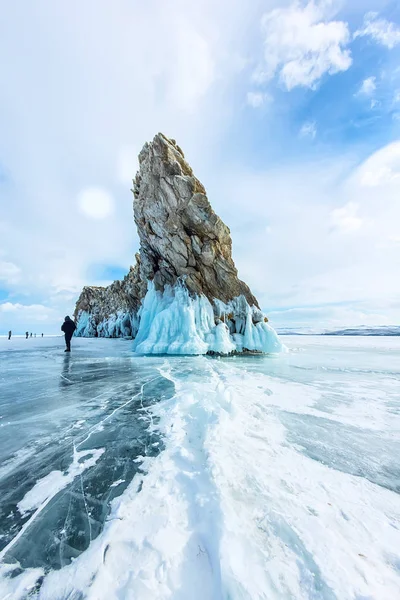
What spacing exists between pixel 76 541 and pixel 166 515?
2.48ft

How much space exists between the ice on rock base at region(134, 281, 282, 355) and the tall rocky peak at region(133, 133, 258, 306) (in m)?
1.16

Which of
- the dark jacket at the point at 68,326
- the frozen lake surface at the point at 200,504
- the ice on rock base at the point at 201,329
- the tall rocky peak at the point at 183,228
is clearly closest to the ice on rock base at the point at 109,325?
the dark jacket at the point at 68,326

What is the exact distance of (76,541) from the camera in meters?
1.98

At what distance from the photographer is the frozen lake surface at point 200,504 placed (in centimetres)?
159

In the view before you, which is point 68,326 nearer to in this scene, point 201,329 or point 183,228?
point 201,329

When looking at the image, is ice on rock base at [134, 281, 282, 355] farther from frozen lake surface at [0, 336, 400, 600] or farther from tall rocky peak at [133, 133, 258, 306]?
frozen lake surface at [0, 336, 400, 600]

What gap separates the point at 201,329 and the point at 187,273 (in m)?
5.13

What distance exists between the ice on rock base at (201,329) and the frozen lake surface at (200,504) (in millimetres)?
13194

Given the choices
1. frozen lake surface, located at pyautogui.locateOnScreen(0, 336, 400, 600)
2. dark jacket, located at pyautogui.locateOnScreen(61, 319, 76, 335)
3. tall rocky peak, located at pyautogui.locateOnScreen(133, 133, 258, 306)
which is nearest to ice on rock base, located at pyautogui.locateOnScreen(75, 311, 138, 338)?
dark jacket, located at pyautogui.locateOnScreen(61, 319, 76, 335)

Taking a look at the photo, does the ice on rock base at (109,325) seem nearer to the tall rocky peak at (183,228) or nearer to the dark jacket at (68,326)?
the dark jacket at (68,326)

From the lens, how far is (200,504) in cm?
233

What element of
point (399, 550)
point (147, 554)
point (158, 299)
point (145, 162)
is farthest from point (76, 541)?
point (145, 162)

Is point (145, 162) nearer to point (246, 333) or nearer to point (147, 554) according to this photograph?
point (246, 333)

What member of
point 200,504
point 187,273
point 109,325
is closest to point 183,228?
point 187,273
